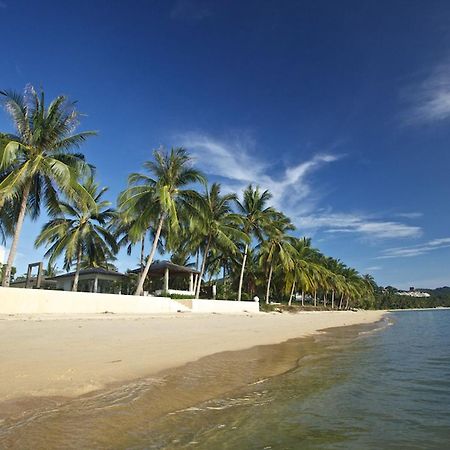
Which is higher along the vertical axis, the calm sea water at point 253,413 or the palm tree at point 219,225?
the palm tree at point 219,225

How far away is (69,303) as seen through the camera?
1670 centimetres

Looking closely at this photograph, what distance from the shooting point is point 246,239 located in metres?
30.7

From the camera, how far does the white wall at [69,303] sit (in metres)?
14.5

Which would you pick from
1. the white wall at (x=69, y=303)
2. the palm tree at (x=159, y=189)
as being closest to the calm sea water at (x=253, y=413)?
the white wall at (x=69, y=303)

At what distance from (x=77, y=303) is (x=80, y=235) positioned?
38.3 feet

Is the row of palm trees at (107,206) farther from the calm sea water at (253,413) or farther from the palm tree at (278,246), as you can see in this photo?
the calm sea water at (253,413)

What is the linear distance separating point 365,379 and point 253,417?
3.48 meters

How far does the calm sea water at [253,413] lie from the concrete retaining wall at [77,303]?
9.95 metres

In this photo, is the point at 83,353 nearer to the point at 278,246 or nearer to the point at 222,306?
the point at 222,306

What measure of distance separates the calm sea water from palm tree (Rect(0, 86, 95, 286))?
13.6 meters

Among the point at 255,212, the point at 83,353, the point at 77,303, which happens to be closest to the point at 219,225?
the point at 255,212

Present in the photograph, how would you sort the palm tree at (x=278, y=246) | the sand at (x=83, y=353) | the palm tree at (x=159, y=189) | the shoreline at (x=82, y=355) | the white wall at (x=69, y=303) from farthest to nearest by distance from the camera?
the palm tree at (x=278, y=246)
the palm tree at (x=159, y=189)
the white wall at (x=69, y=303)
the sand at (x=83, y=353)
the shoreline at (x=82, y=355)

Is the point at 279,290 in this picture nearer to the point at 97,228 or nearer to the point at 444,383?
the point at 97,228

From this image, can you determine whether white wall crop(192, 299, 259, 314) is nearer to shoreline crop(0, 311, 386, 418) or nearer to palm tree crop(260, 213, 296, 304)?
palm tree crop(260, 213, 296, 304)
